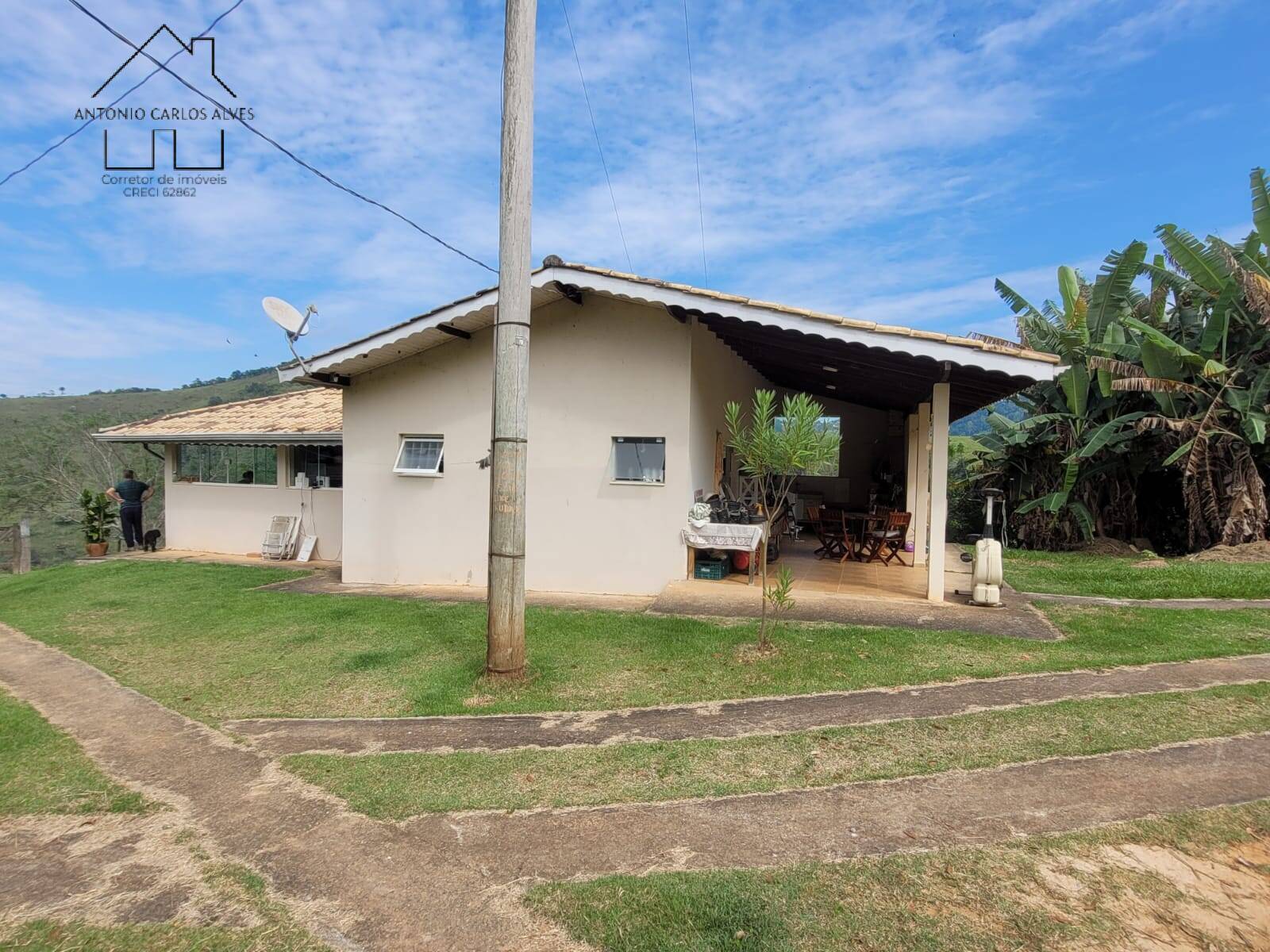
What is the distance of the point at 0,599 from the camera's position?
35.1 feet

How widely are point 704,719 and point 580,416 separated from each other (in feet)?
18.1

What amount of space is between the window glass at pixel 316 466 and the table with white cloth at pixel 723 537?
811cm

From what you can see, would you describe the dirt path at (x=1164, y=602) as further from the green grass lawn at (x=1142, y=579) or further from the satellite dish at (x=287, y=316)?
the satellite dish at (x=287, y=316)

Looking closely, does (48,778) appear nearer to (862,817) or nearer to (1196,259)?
(862,817)

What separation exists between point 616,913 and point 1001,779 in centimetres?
A: 243

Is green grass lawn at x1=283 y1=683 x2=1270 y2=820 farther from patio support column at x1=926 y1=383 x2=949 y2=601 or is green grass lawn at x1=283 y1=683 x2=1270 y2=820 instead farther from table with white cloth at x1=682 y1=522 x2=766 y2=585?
table with white cloth at x1=682 y1=522 x2=766 y2=585

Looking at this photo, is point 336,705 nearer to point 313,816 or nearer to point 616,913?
point 313,816

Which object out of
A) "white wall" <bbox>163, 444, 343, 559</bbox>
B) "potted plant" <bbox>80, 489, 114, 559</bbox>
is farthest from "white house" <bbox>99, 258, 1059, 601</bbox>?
"potted plant" <bbox>80, 489, 114, 559</bbox>

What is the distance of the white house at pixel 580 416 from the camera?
833 cm

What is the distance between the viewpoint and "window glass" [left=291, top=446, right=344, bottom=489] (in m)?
13.7

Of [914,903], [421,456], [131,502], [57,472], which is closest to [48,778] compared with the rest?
[914,903]

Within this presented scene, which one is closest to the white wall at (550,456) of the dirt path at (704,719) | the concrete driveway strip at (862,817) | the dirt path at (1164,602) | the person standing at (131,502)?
the dirt path at (704,719)

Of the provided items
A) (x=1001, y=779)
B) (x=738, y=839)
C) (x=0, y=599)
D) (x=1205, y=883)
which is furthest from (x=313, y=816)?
(x=0, y=599)

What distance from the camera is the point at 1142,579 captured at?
31.0 ft
